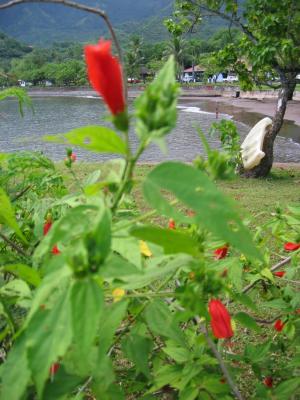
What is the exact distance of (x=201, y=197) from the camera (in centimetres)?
46

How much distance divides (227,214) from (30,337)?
24 cm

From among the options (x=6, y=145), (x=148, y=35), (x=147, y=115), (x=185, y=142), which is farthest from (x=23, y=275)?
(x=148, y=35)

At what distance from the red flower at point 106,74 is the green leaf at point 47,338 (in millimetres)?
221

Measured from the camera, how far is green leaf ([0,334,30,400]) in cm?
51

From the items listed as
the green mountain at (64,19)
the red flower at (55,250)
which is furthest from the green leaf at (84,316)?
the green mountain at (64,19)

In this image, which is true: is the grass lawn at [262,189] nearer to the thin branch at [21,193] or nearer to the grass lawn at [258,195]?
the grass lawn at [258,195]

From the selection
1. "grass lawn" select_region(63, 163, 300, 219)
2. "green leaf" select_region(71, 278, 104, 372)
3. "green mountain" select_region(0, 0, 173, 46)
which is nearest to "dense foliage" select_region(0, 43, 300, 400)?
"green leaf" select_region(71, 278, 104, 372)

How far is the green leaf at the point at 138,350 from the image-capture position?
722 mm

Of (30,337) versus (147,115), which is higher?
(147,115)

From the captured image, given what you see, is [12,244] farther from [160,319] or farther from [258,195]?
[258,195]

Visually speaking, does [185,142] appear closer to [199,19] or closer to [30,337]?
[199,19]

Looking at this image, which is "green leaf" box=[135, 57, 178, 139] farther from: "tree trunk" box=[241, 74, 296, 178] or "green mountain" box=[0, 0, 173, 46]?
"green mountain" box=[0, 0, 173, 46]

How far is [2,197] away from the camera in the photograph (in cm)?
74

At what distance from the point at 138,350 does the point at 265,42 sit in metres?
5.68
